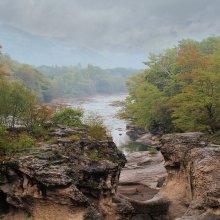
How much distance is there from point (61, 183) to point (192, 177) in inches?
416

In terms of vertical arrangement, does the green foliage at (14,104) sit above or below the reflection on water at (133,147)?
above

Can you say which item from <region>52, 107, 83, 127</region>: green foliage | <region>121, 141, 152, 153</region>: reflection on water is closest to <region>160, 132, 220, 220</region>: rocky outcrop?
<region>52, 107, 83, 127</region>: green foliage

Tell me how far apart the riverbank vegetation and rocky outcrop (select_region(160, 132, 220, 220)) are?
1451cm

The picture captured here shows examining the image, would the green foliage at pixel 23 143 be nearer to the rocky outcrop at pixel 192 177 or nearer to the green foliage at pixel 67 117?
the green foliage at pixel 67 117

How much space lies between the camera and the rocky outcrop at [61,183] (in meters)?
25.3

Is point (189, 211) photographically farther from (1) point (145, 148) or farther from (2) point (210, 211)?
(1) point (145, 148)

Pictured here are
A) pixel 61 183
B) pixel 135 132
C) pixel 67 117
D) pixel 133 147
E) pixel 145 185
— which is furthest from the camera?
pixel 135 132

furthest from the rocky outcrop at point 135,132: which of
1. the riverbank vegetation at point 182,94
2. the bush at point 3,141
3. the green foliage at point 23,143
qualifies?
the bush at point 3,141

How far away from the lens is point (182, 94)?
50.5 metres

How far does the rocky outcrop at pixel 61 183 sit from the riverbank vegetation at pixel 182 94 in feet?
75.3

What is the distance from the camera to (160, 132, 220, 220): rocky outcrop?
23781 mm

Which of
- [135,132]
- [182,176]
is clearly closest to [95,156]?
[182,176]

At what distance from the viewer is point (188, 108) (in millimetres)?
49438

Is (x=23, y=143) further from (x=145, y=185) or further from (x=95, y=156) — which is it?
(x=145, y=185)
